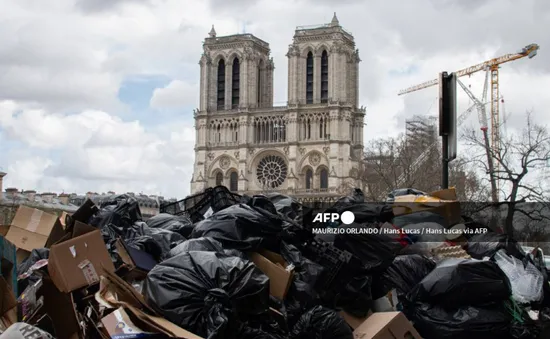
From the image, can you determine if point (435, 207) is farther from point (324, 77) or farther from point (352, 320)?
point (324, 77)

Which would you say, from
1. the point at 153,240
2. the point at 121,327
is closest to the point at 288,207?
the point at 153,240

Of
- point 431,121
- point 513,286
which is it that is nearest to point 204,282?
point 513,286

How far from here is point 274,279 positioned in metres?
5.48

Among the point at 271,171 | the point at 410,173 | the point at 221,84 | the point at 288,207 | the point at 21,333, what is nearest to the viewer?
the point at 21,333

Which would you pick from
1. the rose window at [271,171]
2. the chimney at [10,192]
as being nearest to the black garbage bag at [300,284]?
the chimney at [10,192]

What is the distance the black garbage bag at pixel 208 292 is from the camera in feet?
14.7

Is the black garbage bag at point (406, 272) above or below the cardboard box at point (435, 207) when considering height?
below

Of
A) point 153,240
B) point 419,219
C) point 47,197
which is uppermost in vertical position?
point 47,197

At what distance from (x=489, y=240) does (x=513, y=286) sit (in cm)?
89

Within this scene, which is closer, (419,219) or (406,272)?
(406,272)

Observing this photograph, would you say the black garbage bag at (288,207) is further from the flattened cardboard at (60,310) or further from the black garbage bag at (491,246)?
the flattened cardboard at (60,310)

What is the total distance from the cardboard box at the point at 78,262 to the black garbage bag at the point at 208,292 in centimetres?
54

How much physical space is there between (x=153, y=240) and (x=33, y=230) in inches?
51.0

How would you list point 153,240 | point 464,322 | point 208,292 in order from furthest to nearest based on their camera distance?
point 153,240, point 464,322, point 208,292
